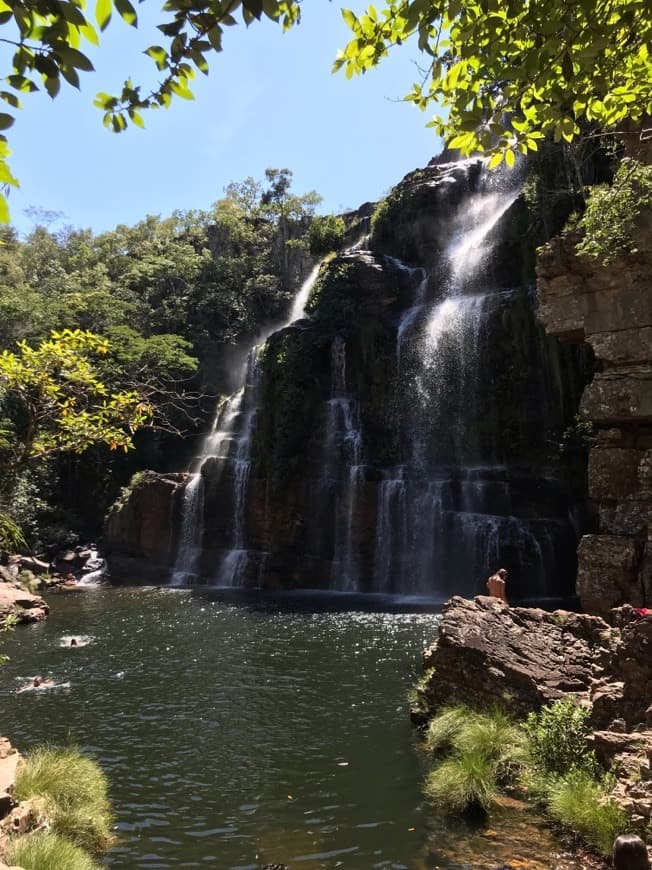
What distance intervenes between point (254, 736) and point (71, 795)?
3261 millimetres

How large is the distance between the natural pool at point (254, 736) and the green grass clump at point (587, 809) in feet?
0.96

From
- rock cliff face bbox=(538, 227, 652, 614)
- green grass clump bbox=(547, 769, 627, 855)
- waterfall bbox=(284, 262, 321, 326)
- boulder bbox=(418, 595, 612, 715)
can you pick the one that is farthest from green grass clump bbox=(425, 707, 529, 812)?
waterfall bbox=(284, 262, 321, 326)

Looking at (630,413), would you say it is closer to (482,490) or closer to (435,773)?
(435,773)

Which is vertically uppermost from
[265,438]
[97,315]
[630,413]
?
[97,315]

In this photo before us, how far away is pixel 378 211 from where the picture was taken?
1313 inches

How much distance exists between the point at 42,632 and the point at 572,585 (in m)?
15.9

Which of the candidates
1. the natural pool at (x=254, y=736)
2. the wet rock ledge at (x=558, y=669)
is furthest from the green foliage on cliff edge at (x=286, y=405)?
the wet rock ledge at (x=558, y=669)

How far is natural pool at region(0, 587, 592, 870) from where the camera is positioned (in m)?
5.84

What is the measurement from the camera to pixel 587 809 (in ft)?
17.8

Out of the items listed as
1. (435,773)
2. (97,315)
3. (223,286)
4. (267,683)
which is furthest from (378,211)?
(435,773)

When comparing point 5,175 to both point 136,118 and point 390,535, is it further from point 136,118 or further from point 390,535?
point 390,535

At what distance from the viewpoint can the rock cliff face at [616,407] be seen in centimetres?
995

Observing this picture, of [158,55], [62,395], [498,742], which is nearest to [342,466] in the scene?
[498,742]

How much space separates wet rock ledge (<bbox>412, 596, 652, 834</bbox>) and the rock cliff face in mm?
1430
